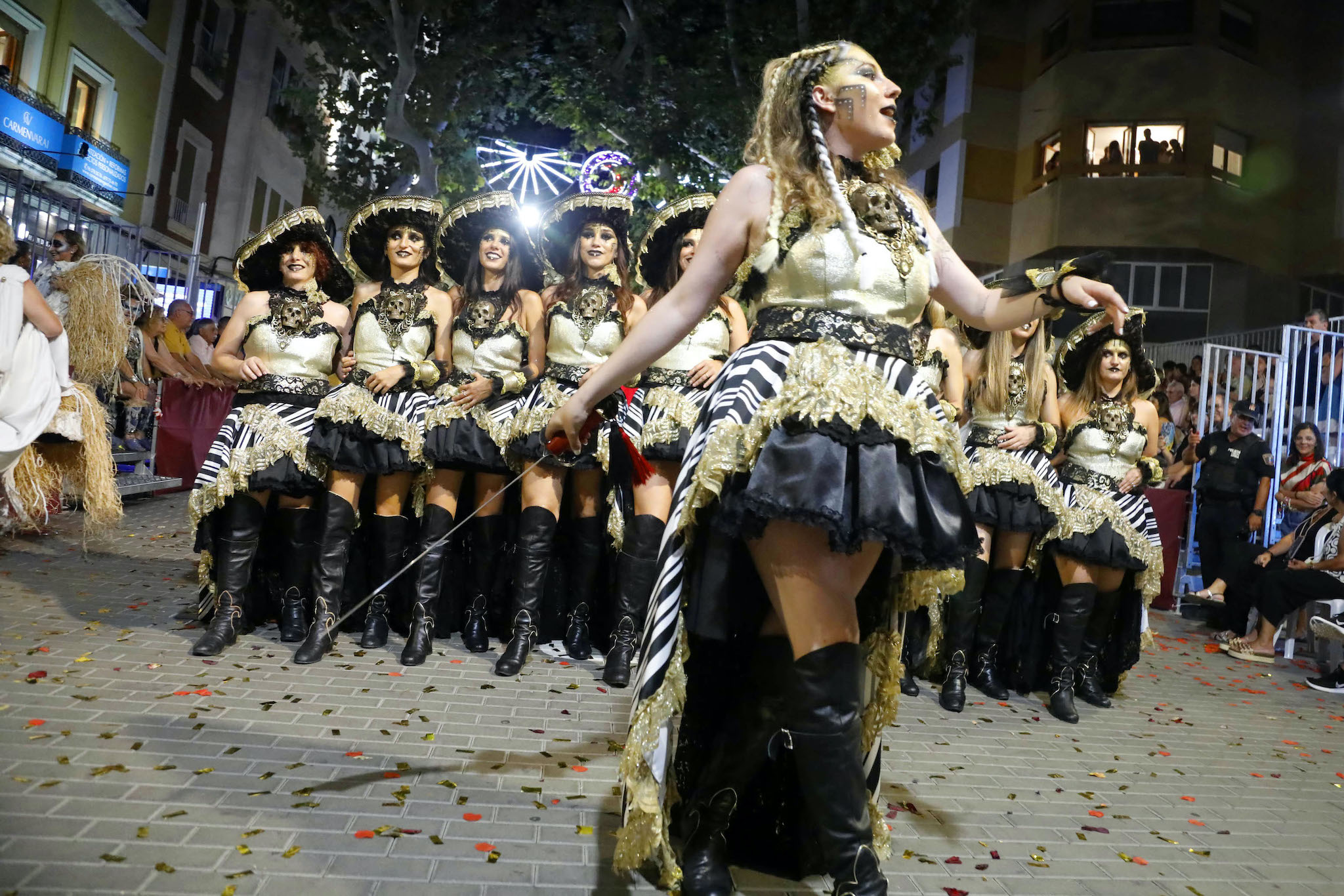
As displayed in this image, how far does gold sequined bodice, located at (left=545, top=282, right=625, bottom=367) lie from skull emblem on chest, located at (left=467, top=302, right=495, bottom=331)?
0.32 m

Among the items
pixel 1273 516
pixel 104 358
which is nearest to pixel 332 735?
pixel 104 358

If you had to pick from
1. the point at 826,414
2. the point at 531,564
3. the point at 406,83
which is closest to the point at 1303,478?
the point at 531,564

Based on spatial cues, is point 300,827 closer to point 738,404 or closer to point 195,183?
point 738,404

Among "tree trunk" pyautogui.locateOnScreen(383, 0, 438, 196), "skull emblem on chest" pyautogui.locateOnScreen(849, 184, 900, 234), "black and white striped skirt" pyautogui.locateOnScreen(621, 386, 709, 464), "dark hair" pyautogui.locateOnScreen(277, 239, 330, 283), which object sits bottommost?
"black and white striped skirt" pyautogui.locateOnScreen(621, 386, 709, 464)

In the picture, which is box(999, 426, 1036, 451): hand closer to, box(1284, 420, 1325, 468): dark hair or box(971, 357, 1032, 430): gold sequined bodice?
box(971, 357, 1032, 430): gold sequined bodice

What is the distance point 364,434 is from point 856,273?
3170 millimetres

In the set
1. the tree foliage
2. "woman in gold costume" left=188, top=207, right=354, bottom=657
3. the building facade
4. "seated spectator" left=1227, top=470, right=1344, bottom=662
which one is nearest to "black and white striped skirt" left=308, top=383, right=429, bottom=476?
"woman in gold costume" left=188, top=207, right=354, bottom=657

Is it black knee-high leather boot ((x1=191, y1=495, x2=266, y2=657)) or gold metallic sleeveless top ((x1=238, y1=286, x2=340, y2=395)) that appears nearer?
black knee-high leather boot ((x1=191, y1=495, x2=266, y2=657))

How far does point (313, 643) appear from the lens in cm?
458

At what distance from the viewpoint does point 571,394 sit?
5012mm

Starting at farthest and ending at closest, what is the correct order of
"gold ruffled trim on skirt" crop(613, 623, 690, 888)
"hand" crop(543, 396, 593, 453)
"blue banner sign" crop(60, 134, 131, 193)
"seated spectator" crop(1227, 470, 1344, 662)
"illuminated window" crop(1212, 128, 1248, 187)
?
"illuminated window" crop(1212, 128, 1248, 187)
"blue banner sign" crop(60, 134, 131, 193)
"seated spectator" crop(1227, 470, 1344, 662)
"hand" crop(543, 396, 593, 453)
"gold ruffled trim on skirt" crop(613, 623, 690, 888)

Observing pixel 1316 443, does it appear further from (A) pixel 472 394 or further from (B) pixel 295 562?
(B) pixel 295 562

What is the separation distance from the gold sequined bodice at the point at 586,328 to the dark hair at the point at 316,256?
3.52ft

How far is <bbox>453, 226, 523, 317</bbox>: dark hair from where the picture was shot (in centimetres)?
521
